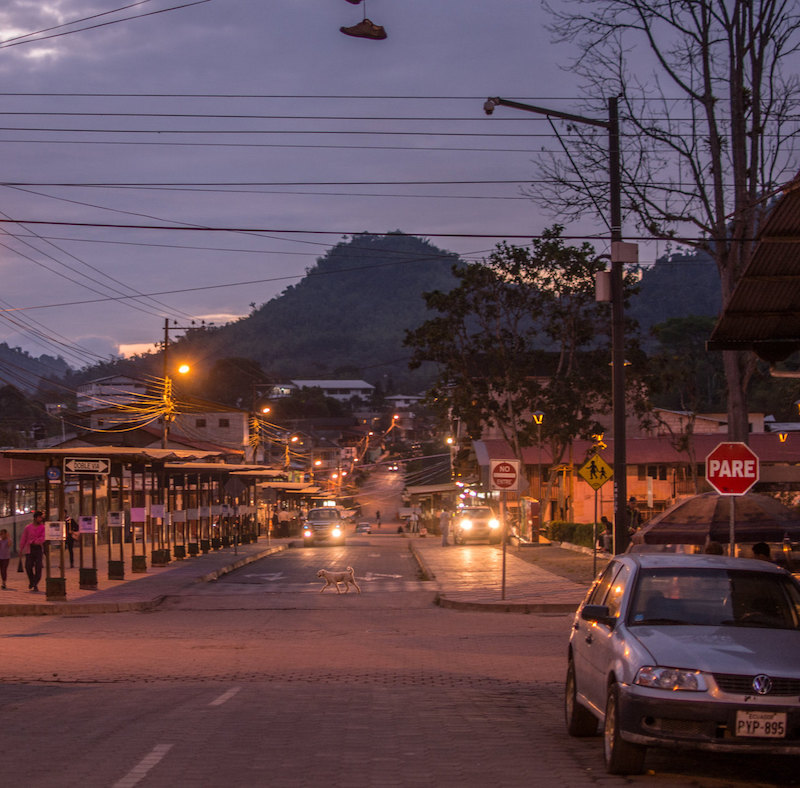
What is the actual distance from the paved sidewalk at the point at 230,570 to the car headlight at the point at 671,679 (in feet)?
51.7

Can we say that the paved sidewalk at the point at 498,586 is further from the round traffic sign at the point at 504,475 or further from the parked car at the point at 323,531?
the parked car at the point at 323,531

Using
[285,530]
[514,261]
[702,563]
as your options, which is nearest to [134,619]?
[702,563]

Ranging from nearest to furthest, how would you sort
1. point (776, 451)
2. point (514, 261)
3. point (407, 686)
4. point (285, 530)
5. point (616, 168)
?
point (407, 686), point (616, 168), point (514, 261), point (776, 451), point (285, 530)

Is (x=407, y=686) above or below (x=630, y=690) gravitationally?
below

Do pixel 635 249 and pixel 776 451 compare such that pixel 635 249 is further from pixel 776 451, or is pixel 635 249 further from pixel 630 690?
pixel 776 451

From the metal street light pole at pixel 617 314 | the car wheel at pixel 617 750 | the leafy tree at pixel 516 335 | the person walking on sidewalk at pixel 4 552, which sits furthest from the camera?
the leafy tree at pixel 516 335

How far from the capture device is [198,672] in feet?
45.9

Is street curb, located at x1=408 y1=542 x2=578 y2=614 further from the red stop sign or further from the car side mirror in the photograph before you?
the car side mirror

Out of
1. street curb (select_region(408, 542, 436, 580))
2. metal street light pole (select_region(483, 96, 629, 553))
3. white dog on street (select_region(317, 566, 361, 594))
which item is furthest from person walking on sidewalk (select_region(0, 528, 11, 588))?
metal street light pole (select_region(483, 96, 629, 553))

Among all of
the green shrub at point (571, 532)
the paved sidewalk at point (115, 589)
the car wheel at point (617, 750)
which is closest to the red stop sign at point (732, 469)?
the car wheel at point (617, 750)

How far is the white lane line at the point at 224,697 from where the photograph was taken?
11.1m

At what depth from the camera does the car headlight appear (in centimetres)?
708

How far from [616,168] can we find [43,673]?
14.9 m

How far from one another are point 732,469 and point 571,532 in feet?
94.2
